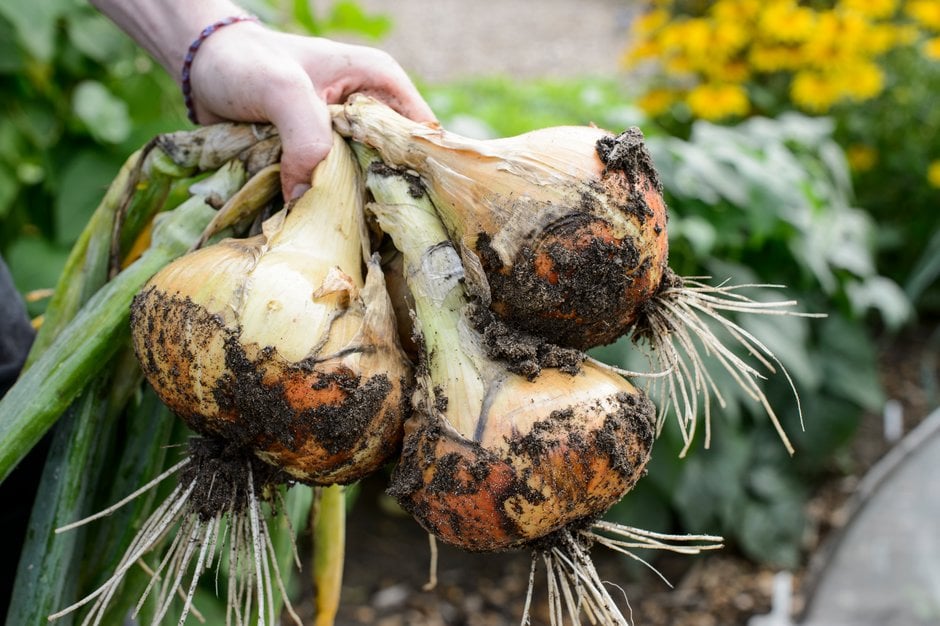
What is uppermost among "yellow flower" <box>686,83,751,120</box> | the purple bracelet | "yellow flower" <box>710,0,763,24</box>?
the purple bracelet

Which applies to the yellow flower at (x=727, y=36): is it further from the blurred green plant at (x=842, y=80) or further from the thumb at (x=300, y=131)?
the thumb at (x=300, y=131)

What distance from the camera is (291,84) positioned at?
948mm

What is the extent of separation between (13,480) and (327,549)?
0.43 m

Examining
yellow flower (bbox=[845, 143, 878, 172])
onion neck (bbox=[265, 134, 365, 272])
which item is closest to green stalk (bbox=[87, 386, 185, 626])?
onion neck (bbox=[265, 134, 365, 272])

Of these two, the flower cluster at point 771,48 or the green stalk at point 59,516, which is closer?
the green stalk at point 59,516

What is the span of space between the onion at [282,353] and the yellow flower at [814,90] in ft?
10.3

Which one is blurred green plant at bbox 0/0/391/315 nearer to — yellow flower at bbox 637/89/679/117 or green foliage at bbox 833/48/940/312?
yellow flower at bbox 637/89/679/117

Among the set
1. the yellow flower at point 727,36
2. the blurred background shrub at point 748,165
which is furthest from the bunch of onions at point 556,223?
the yellow flower at point 727,36

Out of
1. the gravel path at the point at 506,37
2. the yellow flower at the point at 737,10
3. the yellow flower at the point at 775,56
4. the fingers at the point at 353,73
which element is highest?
the fingers at the point at 353,73

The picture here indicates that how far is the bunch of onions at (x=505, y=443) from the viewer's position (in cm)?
79

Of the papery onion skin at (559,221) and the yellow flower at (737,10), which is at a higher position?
the papery onion skin at (559,221)

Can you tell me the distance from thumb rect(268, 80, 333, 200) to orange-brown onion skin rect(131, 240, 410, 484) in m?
0.14

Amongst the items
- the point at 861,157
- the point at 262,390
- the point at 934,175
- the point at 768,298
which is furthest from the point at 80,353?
the point at 861,157

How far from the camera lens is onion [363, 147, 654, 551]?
0.79 m
